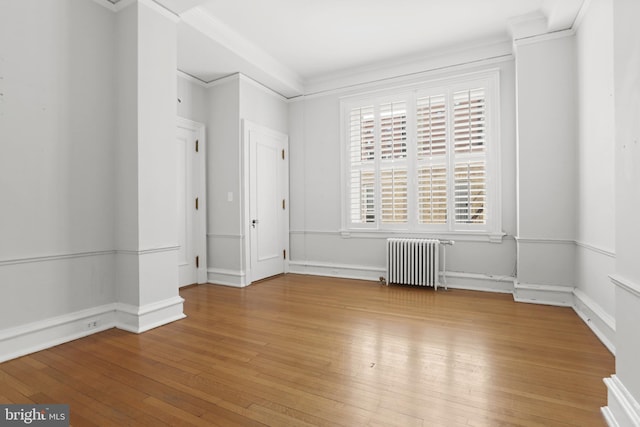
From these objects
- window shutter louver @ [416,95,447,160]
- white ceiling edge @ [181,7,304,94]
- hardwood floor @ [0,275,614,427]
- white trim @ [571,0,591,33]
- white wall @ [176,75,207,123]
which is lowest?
hardwood floor @ [0,275,614,427]

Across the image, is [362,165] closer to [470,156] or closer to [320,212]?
[320,212]

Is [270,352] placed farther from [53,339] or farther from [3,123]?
[3,123]

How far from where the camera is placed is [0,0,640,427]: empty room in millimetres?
1822

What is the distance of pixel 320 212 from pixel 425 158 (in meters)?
1.89

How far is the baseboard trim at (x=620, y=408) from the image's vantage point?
135cm

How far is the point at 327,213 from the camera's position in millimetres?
5375

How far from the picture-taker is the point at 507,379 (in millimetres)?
2004

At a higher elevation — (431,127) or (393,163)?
(431,127)

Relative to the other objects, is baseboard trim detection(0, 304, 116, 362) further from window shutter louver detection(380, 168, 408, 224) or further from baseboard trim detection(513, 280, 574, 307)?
baseboard trim detection(513, 280, 574, 307)

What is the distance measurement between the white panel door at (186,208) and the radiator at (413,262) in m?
2.90

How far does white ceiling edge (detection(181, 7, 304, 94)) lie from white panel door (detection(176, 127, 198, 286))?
1.36 m

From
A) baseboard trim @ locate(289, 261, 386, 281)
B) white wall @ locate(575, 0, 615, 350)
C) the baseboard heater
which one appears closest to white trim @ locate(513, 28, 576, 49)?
white wall @ locate(575, 0, 615, 350)

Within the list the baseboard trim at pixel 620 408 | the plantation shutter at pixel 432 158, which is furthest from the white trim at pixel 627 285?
the plantation shutter at pixel 432 158

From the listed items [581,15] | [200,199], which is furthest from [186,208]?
[581,15]
